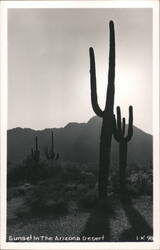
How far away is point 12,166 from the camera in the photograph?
10.1 ft

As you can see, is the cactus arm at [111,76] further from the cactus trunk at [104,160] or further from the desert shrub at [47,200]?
the desert shrub at [47,200]

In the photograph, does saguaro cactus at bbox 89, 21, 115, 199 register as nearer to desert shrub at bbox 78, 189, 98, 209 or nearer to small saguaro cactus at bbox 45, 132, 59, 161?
desert shrub at bbox 78, 189, 98, 209

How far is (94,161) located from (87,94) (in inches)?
18.9

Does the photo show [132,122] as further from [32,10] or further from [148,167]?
[32,10]

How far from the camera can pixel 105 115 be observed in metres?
3.11

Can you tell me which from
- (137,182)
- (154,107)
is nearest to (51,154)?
(137,182)

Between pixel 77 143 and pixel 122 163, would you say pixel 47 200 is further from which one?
pixel 122 163

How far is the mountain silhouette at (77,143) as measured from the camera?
10.1 ft

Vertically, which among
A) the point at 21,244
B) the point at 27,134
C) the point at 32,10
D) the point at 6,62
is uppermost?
the point at 32,10

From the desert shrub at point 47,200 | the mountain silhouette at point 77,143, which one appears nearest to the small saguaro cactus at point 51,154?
the mountain silhouette at point 77,143

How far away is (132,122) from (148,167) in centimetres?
34

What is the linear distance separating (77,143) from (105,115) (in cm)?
28

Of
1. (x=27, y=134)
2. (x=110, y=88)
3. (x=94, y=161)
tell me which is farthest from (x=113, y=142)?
(x=27, y=134)

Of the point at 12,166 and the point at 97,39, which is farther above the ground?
the point at 97,39
